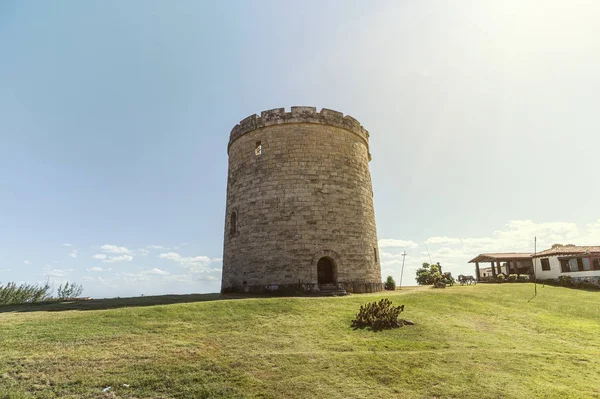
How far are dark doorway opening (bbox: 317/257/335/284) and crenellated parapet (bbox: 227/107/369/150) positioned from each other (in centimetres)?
668

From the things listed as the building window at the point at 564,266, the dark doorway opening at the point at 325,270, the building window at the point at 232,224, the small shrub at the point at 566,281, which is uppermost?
the building window at the point at 232,224

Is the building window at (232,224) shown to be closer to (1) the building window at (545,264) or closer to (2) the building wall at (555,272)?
(2) the building wall at (555,272)

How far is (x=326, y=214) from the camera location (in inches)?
642

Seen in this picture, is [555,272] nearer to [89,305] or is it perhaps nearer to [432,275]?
[432,275]

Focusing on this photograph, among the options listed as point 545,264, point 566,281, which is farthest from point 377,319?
point 545,264

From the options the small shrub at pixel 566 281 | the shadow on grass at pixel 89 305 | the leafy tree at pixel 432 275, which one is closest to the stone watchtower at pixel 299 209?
the shadow on grass at pixel 89 305

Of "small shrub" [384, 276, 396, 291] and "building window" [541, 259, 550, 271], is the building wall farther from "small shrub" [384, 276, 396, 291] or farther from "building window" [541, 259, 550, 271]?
"small shrub" [384, 276, 396, 291]

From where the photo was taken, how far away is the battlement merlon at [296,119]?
1742 centimetres

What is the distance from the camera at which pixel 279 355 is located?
292 inches

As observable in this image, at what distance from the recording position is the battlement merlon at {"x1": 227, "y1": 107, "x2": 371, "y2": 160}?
1742 centimetres

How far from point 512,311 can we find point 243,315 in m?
9.98

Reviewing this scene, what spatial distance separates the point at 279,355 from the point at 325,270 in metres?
9.55

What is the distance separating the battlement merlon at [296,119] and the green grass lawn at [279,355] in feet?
30.9

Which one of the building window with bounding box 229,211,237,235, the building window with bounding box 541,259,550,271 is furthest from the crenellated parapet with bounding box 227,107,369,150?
the building window with bounding box 541,259,550,271
